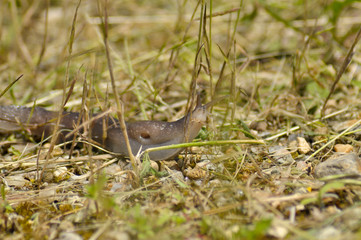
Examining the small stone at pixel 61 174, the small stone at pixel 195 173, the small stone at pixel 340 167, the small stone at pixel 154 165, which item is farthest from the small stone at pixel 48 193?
the small stone at pixel 340 167

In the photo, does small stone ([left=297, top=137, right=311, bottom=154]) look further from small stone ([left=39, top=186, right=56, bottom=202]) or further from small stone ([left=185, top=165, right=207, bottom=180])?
small stone ([left=39, top=186, right=56, bottom=202])

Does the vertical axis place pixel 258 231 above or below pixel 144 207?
above

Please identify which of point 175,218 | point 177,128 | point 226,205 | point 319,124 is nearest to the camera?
point 175,218

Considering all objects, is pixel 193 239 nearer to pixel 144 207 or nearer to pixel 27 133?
pixel 144 207

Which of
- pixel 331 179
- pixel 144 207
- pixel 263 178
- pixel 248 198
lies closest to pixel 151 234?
pixel 144 207

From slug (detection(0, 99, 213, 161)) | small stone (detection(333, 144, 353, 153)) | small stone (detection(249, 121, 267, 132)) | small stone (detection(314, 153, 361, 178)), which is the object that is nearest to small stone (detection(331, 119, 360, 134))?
small stone (detection(333, 144, 353, 153))

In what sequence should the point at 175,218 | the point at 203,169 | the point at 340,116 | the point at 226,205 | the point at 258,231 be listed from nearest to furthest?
the point at 258,231 → the point at 175,218 → the point at 226,205 → the point at 203,169 → the point at 340,116

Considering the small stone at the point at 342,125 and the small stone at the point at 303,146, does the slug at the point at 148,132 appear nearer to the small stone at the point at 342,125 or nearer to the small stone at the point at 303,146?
the small stone at the point at 303,146
